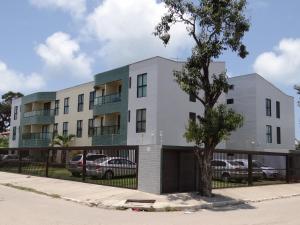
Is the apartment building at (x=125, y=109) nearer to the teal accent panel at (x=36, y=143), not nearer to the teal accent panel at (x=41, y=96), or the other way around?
the teal accent panel at (x=41, y=96)

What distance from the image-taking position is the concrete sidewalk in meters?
17.4

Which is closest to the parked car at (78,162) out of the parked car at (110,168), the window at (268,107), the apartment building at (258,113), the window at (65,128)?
the parked car at (110,168)

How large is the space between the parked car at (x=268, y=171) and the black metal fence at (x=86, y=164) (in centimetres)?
914

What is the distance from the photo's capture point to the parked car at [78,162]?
2458cm

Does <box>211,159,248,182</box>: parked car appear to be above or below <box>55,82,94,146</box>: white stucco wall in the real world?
below

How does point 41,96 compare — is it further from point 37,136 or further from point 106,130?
point 106,130

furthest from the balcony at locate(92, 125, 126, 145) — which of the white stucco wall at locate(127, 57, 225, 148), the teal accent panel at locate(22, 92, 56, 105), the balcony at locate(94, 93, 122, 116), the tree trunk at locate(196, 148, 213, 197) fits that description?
the tree trunk at locate(196, 148, 213, 197)

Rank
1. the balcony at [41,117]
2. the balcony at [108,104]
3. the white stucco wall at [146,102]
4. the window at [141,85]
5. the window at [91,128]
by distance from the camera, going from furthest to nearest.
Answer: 1. the balcony at [41,117]
2. the window at [91,128]
3. the balcony at [108,104]
4. the window at [141,85]
5. the white stucco wall at [146,102]

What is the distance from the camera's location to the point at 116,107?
42875 millimetres

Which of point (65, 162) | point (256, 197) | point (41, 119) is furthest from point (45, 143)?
point (256, 197)

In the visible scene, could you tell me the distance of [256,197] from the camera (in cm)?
2138

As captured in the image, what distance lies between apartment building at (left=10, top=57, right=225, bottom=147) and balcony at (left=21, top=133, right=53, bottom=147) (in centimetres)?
12

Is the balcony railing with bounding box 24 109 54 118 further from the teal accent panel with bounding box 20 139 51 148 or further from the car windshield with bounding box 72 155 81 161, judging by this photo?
the car windshield with bounding box 72 155 81 161

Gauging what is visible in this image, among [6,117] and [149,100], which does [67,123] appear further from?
[6,117]
